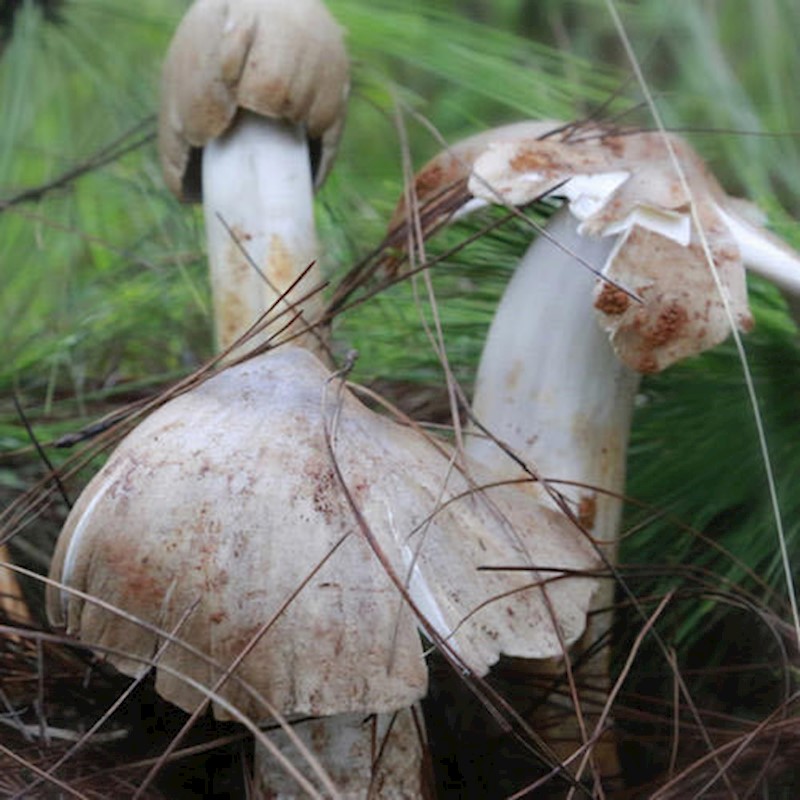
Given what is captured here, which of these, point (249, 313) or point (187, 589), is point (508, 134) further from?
point (187, 589)

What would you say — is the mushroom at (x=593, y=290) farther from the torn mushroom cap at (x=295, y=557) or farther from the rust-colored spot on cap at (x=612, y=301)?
the torn mushroom cap at (x=295, y=557)

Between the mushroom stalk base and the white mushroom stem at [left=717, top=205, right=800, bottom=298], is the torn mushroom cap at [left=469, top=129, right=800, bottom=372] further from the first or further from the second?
the mushroom stalk base

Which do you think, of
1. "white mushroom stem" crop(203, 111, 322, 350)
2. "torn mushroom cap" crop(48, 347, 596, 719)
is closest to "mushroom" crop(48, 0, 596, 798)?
"torn mushroom cap" crop(48, 347, 596, 719)

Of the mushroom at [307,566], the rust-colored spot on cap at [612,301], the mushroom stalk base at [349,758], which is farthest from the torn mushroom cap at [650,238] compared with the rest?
the mushroom stalk base at [349,758]

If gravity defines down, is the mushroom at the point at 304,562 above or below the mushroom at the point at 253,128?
below

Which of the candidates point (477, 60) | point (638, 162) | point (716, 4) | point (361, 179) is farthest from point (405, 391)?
point (716, 4)

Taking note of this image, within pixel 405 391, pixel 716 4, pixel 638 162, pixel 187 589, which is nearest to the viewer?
pixel 187 589

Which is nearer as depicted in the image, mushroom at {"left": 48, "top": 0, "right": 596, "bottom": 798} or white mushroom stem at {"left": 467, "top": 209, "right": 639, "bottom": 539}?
mushroom at {"left": 48, "top": 0, "right": 596, "bottom": 798}
